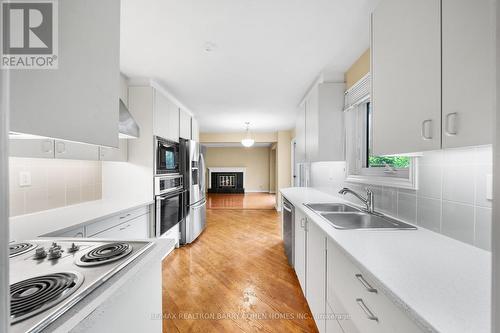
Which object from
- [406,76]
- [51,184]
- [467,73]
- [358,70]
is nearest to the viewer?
[467,73]

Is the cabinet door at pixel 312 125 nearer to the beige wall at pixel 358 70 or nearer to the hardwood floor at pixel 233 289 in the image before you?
the beige wall at pixel 358 70

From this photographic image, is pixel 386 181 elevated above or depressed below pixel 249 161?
below

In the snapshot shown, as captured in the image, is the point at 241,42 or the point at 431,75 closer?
the point at 431,75

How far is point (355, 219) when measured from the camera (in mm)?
1836

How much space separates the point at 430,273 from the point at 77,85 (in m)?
1.42

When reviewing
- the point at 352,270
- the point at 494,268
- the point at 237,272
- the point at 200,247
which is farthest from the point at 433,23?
the point at 200,247

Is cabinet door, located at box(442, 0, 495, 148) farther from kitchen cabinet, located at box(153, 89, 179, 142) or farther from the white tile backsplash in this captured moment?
kitchen cabinet, located at box(153, 89, 179, 142)

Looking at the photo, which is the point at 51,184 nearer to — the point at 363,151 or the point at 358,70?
the point at 363,151

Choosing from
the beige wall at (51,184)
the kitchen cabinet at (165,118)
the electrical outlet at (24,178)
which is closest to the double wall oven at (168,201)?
the kitchen cabinet at (165,118)

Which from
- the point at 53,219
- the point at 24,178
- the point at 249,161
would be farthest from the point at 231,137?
the point at 53,219

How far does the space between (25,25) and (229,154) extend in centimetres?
1012

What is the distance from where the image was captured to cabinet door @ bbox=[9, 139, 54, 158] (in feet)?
5.39

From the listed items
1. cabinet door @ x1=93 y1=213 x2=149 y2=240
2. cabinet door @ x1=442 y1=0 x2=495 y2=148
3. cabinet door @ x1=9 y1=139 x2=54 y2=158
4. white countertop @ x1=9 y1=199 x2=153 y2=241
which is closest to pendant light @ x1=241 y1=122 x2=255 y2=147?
cabinet door @ x1=93 y1=213 x2=149 y2=240

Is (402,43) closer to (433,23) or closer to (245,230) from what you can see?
(433,23)
